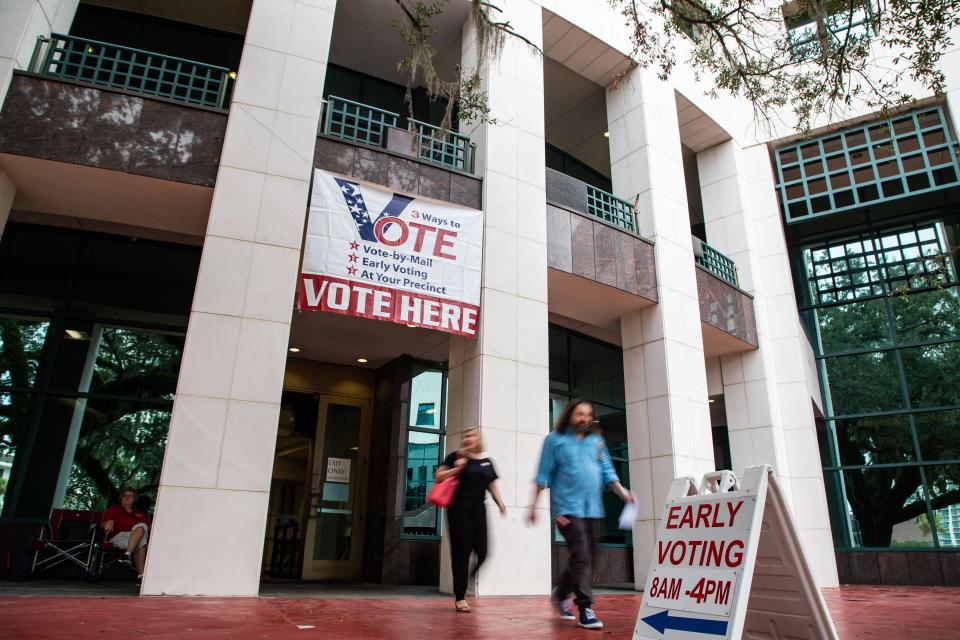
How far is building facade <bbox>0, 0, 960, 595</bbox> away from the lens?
8156mm

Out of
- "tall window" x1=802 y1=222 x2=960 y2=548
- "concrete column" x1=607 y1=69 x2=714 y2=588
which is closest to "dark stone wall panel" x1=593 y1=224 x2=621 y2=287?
"concrete column" x1=607 y1=69 x2=714 y2=588

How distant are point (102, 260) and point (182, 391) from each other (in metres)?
4.73

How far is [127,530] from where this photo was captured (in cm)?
881

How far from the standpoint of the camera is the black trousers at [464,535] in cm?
611

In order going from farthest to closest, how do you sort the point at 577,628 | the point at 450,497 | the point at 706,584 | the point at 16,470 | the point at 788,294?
1. the point at 788,294
2. the point at 16,470
3. the point at 450,497
4. the point at 577,628
5. the point at 706,584

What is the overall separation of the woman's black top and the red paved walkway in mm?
1075

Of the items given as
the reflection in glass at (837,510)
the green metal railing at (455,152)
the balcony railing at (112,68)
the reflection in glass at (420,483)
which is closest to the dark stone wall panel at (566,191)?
the green metal railing at (455,152)

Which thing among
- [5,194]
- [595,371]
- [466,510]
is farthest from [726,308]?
[5,194]

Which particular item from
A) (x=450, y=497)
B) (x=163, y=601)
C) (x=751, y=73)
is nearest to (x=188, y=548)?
(x=163, y=601)

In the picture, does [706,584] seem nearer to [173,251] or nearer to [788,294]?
[173,251]

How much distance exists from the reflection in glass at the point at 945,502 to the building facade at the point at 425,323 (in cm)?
5

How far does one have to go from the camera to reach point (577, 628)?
200 inches

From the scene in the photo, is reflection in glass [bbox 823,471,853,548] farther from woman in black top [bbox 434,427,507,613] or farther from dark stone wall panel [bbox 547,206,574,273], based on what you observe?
woman in black top [bbox 434,427,507,613]


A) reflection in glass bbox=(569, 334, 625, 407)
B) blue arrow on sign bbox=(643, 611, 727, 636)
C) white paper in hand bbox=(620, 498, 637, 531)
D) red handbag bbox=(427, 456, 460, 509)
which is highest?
reflection in glass bbox=(569, 334, 625, 407)
